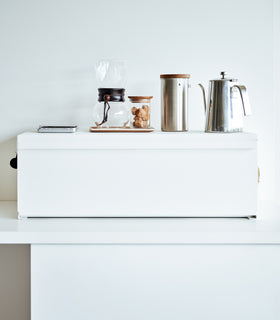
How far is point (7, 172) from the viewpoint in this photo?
1839mm

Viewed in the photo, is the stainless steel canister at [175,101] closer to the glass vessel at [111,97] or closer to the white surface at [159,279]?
the glass vessel at [111,97]

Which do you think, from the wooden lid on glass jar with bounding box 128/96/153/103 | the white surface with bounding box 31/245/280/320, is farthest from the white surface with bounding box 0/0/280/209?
the white surface with bounding box 31/245/280/320

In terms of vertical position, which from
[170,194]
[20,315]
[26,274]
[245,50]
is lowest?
[20,315]

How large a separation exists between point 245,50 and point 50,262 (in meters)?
0.97

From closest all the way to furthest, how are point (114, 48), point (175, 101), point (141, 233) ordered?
point (141, 233)
point (175, 101)
point (114, 48)

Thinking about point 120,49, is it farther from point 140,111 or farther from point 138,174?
point 138,174

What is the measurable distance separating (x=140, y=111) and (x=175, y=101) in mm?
114

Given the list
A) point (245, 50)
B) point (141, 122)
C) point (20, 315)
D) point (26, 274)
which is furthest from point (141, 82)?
point (20, 315)

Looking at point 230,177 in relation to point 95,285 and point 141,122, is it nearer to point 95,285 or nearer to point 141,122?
point 141,122

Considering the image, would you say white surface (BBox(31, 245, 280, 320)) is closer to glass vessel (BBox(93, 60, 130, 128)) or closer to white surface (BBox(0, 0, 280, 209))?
glass vessel (BBox(93, 60, 130, 128))

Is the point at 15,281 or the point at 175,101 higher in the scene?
the point at 175,101

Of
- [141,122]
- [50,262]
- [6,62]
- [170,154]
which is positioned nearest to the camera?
[50,262]

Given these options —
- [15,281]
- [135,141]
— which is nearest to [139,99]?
[135,141]

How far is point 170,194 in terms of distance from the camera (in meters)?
1.54
